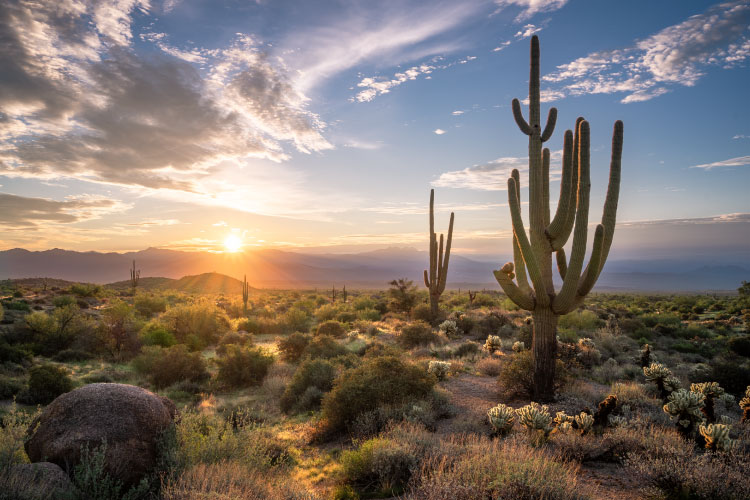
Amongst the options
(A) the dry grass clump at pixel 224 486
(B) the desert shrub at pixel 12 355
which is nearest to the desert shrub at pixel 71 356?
(B) the desert shrub at pixel 12 355

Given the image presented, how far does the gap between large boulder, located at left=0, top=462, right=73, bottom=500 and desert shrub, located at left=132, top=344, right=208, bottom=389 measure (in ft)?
27.5

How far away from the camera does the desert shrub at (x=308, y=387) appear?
10.2 meters

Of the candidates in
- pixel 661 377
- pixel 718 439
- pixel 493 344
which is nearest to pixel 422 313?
pixel 493 344

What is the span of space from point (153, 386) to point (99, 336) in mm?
5781

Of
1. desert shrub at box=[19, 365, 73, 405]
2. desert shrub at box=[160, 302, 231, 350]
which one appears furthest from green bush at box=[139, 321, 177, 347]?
desert shrub at box=[19, 365, 73, 405]

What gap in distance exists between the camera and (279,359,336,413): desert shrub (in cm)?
1016

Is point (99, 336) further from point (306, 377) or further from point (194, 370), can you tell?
point (306, 377)

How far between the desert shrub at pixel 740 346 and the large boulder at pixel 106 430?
20822mm

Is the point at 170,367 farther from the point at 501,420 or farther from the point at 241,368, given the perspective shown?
the point at 501,420

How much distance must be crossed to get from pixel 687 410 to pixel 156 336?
18327mm

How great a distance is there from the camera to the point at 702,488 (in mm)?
4586

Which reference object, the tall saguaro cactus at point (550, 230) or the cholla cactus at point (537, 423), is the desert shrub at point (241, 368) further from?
the cholla cactus at point (537, 423)

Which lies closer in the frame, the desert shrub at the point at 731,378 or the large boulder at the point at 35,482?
the large boulder at the point at 35,482

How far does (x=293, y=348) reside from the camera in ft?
50.2
